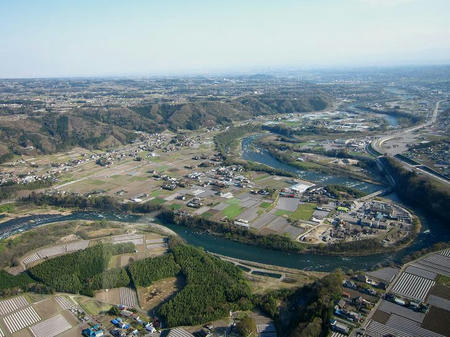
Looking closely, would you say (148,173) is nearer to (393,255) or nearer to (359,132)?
(393,255)

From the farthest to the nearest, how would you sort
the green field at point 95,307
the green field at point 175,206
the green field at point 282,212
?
the green field at point 175,206 → the green field at point 282,212 → the green field at point 95,307

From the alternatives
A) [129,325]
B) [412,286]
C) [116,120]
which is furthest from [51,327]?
[116,120]

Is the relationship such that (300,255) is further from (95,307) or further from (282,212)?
(95,307)

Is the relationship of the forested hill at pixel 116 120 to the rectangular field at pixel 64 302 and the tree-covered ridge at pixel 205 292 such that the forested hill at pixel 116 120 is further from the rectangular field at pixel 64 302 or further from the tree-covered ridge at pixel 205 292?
the tree-covered ridge at pixel 205 292

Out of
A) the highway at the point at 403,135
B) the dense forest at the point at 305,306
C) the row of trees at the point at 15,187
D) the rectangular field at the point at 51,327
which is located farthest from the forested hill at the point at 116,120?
the dense forest at the point at 305,306

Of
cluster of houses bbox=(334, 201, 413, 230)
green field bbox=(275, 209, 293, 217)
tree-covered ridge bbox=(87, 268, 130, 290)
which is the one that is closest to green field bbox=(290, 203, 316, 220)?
green field bbox=(275, 209, 293, 217)

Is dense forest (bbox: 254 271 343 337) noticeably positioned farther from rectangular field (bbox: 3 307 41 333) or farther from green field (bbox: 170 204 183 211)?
green field (bbox: 170 204 183 211)
